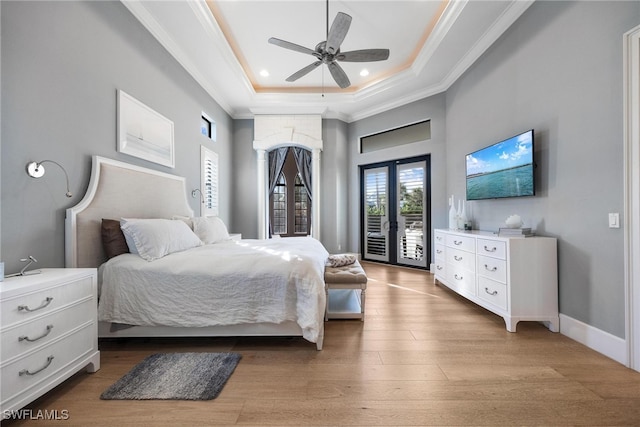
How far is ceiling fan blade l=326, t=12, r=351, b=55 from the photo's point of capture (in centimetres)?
219

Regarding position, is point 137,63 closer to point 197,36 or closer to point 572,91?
point 197,36

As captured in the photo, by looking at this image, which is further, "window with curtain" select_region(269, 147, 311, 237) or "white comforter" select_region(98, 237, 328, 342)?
"window with curtain" select_region(269, 147, 311, 237)

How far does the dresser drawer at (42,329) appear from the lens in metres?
1.18

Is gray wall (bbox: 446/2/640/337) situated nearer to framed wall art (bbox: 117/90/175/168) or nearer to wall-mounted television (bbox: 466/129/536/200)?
wall-mounted television (bbox: 466/129/536/200)

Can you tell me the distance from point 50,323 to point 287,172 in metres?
5.39

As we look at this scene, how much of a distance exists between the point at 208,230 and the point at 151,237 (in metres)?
1.00

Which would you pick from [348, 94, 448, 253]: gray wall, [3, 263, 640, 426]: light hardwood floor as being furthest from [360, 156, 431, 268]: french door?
[3, 263, 640, 426]: light hardwood floor

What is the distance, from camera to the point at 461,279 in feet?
9.62

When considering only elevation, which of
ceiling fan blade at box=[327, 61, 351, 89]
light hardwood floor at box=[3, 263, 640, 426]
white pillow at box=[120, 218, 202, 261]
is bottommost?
light hardwood floor at box=[3, 263, 640, 426]

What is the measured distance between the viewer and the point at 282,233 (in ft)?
21.3

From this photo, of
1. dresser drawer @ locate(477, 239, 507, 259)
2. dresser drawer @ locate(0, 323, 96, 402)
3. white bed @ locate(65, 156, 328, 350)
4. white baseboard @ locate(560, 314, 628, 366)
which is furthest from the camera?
dresser drawer @ locate(477, 239, 507, 259)

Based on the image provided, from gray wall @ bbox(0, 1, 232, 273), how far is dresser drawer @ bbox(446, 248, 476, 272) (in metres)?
3.71

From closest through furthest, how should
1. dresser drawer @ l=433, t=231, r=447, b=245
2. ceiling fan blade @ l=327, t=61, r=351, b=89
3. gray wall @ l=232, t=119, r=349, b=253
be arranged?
1. ceiling fan blade @ l=327, t=61, r=351, b=89
2. dresser drawer @ l=433, t=231, r=447, b=245
3. gray wall @ l=232, t=119, r=349, b=253

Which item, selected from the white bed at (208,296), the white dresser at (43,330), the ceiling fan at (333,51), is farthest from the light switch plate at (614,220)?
the white dresser at (43,330)
